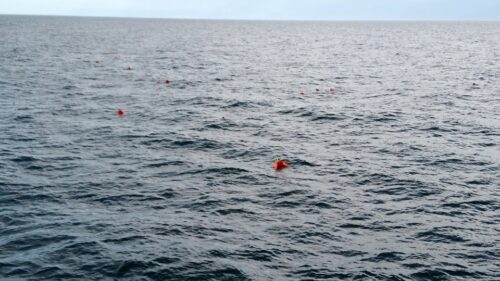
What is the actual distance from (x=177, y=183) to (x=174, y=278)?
31.2ft

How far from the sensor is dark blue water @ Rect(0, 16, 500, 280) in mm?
17844

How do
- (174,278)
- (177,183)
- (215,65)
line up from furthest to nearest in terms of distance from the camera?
(215,65), (177,183), (174,278)

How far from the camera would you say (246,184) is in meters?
26.1

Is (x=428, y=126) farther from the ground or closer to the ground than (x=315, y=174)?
farther from the ground

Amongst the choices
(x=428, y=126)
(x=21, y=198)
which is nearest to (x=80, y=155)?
(x=21, y=198)

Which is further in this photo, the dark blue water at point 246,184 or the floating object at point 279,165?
the floating object at point 279,165

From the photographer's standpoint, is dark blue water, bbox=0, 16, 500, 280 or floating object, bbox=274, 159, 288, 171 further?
floating object, bbox=274, 159, 288, 171

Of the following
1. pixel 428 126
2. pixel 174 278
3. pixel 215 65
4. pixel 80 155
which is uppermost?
pixel 215 65

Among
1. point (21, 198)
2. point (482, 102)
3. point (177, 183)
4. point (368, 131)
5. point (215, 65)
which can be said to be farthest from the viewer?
point (215, 65)

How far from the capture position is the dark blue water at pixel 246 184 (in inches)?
703

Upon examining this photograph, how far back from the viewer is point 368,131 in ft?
122

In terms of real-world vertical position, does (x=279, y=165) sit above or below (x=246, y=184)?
above

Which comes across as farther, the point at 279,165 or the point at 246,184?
the point at 279,165

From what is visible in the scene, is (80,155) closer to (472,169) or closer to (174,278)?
(174,278)
